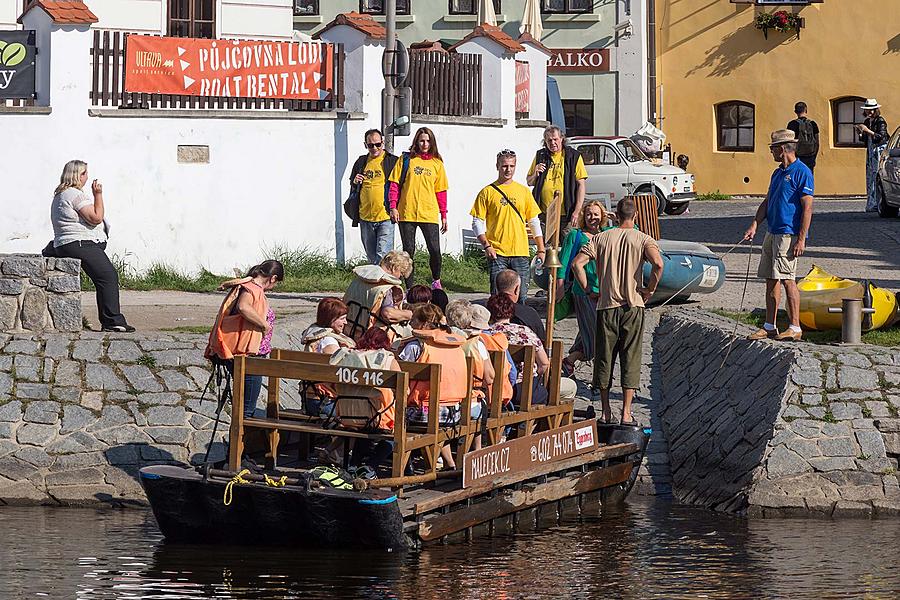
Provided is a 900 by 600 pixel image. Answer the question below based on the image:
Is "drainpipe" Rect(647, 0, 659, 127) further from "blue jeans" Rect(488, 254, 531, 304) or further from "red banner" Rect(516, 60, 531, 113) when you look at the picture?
"blue jeans" Rect(488, 254, 531, 304)

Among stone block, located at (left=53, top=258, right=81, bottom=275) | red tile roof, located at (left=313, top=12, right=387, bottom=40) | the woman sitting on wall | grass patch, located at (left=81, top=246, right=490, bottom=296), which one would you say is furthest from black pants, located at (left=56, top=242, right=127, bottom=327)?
red tile roof, located at (left=313, top=12, right=387, bottom=40)

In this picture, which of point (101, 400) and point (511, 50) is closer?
point (101, 400)

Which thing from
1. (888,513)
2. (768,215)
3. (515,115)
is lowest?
(888,513)

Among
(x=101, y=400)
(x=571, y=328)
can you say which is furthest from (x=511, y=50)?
(x=101, y=400)

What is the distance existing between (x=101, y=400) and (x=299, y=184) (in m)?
8.04

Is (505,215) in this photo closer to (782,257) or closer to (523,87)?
(782,257)

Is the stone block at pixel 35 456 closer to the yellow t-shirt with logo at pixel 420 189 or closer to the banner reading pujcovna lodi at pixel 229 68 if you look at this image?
the yellow t-shirt with logo at pixel 420 189

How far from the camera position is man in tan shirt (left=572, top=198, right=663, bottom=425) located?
13789 mm

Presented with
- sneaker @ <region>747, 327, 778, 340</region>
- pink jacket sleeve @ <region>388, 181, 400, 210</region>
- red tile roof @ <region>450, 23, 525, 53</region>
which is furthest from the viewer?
red tile roof @ <region>450, 23, 525, 53</region>

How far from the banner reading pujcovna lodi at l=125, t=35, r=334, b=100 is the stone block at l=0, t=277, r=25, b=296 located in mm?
6167

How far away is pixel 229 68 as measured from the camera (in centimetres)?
2131

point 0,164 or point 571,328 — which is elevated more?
point 0,164

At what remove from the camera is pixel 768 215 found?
14.9 m

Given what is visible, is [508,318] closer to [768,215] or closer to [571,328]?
[768,215]
